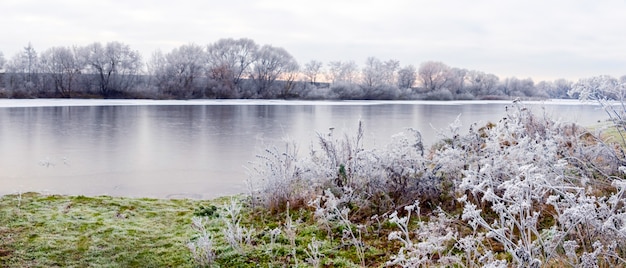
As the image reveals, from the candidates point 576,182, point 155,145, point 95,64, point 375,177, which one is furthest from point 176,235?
point 95,64

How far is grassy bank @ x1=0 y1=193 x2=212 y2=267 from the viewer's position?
433 centimetres

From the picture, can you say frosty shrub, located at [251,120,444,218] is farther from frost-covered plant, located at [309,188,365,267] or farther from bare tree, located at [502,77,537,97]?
bare tree, located at [502,77,537,97]

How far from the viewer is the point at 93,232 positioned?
197 inches

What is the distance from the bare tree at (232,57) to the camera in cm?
6359

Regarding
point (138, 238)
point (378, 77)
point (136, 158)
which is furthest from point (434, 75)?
point (138, 238)

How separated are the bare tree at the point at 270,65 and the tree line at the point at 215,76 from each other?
13 centimetres

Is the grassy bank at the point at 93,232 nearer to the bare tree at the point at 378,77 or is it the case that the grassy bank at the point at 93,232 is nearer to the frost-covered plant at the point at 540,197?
the frost-covered plant at the point at 540,197

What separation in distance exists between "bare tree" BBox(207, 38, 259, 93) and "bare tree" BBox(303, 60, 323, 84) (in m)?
9.64

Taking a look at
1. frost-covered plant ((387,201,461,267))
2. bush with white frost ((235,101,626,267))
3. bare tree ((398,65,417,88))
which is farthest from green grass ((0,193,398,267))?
bare tree ((398,65,417,88))

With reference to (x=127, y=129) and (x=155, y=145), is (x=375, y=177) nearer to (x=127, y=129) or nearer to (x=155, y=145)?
(x=155, y=145)

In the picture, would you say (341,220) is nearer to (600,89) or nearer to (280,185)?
(280,185)

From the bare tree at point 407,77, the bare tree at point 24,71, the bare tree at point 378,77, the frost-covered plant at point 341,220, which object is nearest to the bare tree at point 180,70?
the bare tree at point 24,71

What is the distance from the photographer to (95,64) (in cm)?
5609

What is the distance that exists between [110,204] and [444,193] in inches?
169
